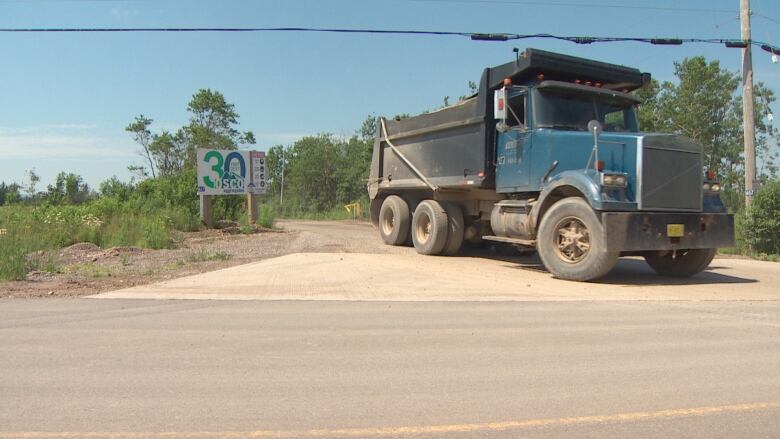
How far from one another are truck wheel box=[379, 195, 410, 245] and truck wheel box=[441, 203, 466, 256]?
1.80 meters

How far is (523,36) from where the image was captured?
13797mm

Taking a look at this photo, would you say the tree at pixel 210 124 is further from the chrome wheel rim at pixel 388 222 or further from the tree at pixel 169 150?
the chrome wheel rim at pixel 388 222

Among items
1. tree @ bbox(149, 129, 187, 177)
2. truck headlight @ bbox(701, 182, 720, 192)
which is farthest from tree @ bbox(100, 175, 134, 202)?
tree @ bbox(149, 129, 187, 177)

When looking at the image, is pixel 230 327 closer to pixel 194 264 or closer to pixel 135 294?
pixel 135 294

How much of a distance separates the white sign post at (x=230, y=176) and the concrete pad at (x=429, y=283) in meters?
7.68

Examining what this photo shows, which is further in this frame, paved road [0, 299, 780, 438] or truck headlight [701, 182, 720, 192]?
truck headlight [701, 182, 720, 192]

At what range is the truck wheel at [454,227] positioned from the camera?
12758 millimetres

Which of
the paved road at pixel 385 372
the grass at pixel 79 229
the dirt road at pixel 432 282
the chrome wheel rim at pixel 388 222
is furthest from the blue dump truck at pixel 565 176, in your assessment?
the grass at pixel 79 229

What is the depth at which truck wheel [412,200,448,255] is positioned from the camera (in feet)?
41.6

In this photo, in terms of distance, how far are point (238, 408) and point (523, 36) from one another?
12.4 m

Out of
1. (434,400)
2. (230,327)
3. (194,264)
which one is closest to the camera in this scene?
(434,400)

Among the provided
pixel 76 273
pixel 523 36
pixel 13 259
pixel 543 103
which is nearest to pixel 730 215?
pixel 543 103

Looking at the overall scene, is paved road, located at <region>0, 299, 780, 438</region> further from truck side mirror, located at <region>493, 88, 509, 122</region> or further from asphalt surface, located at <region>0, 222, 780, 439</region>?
truck side mirror, located at <region>493, 88, 509, 122</region>

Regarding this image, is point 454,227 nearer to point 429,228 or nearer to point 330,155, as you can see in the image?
point 429,228
